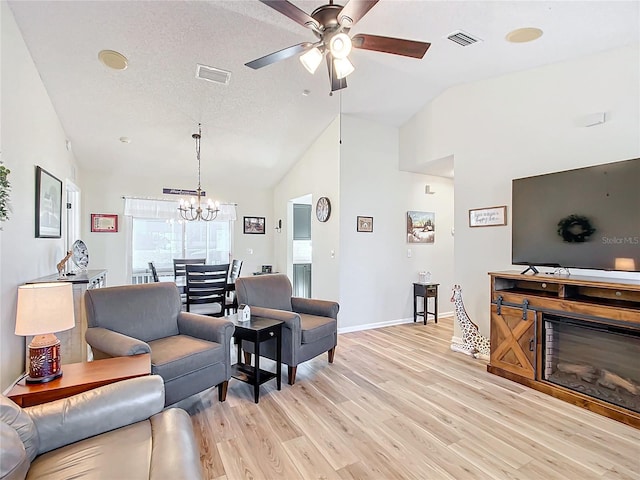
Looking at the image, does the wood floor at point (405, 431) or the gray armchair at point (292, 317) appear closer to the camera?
the wood floor at point (405, 431)

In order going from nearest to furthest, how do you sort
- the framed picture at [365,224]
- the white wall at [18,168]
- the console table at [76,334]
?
the white wall at [18,168] < the console table at [76,334] < the framed picture at [365,224]

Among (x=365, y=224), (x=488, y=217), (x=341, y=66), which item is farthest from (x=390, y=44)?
(x=365, y=224)

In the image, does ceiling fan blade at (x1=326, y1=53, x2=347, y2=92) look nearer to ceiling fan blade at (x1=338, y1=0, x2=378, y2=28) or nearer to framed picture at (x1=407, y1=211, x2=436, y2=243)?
ceiling fan blade at (x1=338, y1=0, x2=378, y2=28)

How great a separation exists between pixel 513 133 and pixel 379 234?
7.12 feet

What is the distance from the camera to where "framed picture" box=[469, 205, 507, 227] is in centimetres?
374

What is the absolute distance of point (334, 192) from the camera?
4.89 metres

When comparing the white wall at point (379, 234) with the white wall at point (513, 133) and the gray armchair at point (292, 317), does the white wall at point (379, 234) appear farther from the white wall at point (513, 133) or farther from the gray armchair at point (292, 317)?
the gray armchair at point (292, 317)

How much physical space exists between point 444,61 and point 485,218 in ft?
5.85

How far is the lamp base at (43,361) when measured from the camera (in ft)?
5.98

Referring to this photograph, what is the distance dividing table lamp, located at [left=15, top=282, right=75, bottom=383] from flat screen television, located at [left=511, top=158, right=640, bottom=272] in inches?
147

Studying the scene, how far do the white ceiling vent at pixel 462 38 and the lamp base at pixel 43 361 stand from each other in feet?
12.5

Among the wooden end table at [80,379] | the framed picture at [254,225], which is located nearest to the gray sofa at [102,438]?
the wooden end table at [80,379]

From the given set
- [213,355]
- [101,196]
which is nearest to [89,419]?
[213,355]

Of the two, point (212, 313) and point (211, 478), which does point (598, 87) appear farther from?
point (212, 313)
